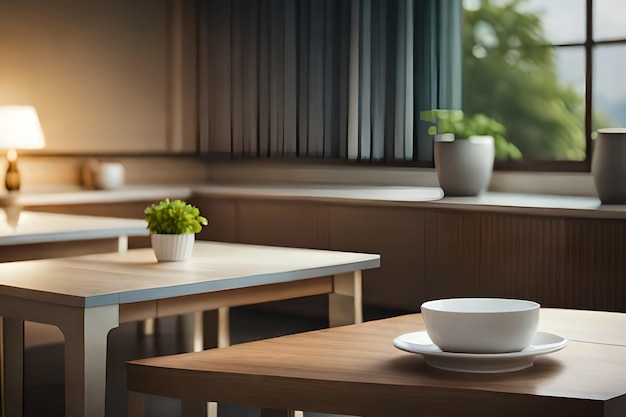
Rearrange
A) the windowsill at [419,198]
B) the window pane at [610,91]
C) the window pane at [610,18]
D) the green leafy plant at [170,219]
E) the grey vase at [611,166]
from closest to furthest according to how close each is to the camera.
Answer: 1. the green leafy plant at [170,219]
2. the windowsill at [419,198]
3. the grey vase at [611,166]
4. the window pane at [610,91]
5. the window pane at [610,18]

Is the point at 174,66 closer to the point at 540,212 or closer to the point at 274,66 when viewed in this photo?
the point at 274,66

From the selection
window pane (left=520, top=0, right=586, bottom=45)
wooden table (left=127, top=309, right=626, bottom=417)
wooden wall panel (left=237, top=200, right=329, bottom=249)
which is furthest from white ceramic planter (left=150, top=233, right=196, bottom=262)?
window pane (left=520, top=0, right=586, bottom=45)

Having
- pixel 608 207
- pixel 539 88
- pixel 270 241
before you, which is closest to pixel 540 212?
pixel 608 207

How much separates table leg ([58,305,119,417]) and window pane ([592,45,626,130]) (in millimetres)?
16446

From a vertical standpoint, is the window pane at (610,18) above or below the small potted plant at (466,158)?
above

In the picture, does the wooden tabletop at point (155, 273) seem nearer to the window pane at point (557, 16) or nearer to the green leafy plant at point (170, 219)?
the green leafy plant at point (170, 219)

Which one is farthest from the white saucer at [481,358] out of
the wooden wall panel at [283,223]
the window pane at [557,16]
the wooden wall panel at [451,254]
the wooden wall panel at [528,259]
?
the window pane at [557,16]

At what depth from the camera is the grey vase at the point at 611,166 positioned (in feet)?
14.4

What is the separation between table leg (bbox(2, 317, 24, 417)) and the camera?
316 centimetres

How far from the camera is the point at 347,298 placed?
3385mm

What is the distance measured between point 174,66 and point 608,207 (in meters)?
3.21

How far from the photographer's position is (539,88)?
19.2 m

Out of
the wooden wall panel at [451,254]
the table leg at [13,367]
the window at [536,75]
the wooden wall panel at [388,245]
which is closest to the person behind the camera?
the table leg at [13,367]

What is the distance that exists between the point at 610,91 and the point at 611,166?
1552cm
